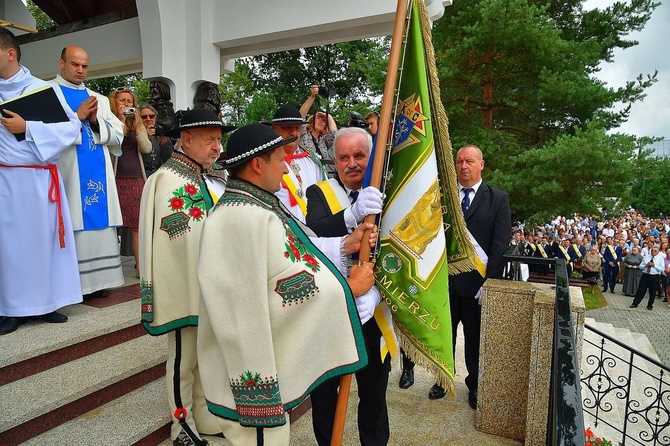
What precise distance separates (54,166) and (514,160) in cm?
1122

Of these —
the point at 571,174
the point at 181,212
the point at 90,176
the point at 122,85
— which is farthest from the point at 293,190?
the point at 122,85

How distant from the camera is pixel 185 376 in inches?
118

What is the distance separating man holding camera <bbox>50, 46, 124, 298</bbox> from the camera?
3994 millimetres

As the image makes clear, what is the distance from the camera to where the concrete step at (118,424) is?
2914 millimetres

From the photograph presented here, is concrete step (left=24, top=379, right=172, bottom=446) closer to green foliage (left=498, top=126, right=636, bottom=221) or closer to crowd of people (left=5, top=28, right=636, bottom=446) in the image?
crowd of people (left=5, top=28, right=636, bottom=446)

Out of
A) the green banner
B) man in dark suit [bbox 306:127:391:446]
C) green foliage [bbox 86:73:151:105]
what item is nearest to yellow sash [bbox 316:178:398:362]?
man in dark suit [bbox 306:127:391:446]

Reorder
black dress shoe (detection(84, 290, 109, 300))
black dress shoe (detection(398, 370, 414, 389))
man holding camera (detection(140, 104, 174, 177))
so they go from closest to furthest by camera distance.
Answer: black dress shoe (detection(398, 370, 414, 389)), black dress shoe (detection(84, 290, 109, 300)), man holding camera (detection(140, 104, 174, 177))

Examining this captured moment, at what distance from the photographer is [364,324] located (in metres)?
2.68

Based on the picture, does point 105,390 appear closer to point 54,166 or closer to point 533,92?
point 54,166

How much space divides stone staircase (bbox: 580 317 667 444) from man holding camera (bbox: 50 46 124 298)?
5658mm

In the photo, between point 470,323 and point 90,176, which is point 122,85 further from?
point 470,323

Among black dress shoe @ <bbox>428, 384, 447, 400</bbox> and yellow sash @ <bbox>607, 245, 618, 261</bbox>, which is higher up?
black dress shoe @ <bbox>428, 384, 447, 400</bbox>

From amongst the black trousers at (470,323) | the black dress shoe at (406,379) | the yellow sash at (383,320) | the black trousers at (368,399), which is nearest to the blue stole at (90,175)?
the yellow sash at (383,320)

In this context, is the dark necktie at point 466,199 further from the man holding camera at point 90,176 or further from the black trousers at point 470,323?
the man holding camera at point 90,176
